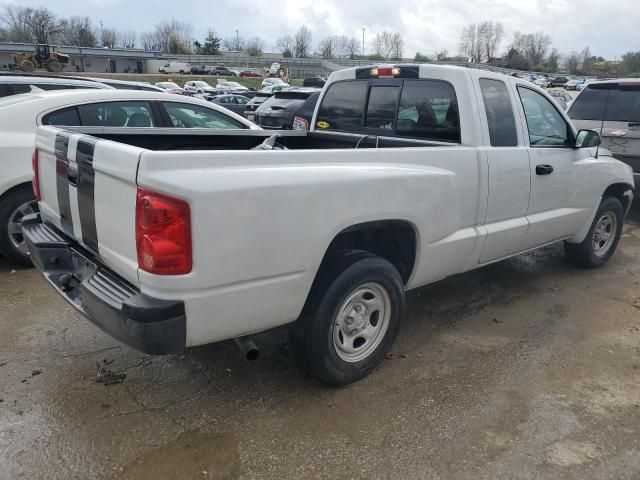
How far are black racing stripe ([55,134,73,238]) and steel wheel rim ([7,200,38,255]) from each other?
207 centimetres

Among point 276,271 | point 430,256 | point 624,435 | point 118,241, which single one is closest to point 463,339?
point 430,256

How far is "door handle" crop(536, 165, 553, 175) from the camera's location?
4.33m

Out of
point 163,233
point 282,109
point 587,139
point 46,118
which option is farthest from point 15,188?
point 282,109

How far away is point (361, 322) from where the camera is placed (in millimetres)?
3365

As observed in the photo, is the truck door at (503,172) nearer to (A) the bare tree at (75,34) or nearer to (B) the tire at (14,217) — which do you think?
(B) the tire at (14,217)

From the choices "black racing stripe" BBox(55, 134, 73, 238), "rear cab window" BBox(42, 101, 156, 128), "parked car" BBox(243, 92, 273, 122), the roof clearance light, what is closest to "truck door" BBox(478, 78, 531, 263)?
the roof clearance light

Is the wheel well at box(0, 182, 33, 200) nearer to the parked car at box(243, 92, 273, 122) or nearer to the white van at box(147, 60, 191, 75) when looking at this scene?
the parked car at box(243, 92, 273, 122)

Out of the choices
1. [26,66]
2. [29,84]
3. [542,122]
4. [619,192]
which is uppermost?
[26,66]

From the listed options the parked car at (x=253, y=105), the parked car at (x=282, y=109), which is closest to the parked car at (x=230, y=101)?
the parked car at (x=253, y=105)

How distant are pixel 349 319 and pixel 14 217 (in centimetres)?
354

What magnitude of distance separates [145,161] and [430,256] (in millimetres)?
2039

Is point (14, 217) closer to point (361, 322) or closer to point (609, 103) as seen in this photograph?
point (361, 322)

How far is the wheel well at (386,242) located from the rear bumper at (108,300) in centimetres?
103

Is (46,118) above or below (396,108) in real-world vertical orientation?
below
